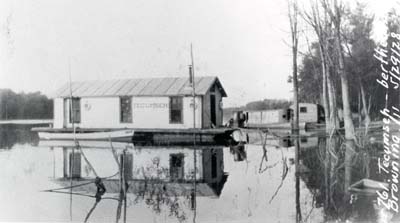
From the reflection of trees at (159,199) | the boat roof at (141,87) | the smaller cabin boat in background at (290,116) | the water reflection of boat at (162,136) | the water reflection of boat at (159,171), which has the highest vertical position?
the boat roof at (141,87)

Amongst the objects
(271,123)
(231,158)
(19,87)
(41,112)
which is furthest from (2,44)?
(271,123)

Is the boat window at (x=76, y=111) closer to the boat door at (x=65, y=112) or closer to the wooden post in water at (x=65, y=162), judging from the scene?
the boat door at (x=65, y=112)

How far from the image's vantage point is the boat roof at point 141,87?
77.0 feet

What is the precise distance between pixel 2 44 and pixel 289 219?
282 inches

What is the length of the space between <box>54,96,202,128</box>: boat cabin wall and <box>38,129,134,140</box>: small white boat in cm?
82

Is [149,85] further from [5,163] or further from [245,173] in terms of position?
[245,173]

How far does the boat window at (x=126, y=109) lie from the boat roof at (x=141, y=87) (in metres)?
0.40

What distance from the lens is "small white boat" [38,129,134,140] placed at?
2248 centimetres

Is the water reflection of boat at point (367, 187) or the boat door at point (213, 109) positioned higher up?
the boat door at point (213, 109)

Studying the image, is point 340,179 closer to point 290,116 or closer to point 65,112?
point 65,112

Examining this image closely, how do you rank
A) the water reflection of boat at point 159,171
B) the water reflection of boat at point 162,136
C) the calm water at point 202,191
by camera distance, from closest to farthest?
the calm water at point 202,191
the water reflection of boat at point 159,171
the water reflection of boat at point 162,136

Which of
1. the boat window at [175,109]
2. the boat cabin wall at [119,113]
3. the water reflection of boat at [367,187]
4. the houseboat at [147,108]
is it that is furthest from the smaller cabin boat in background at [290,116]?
the water reflection of boat at [367,187]

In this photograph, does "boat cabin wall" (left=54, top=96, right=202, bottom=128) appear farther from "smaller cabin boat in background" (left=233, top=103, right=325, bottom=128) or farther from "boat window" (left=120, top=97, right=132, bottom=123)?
"smaller cabin boat in background" (left=233, top=103, right=325, bottom=128)

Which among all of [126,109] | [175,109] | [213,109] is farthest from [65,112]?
[213,109]
